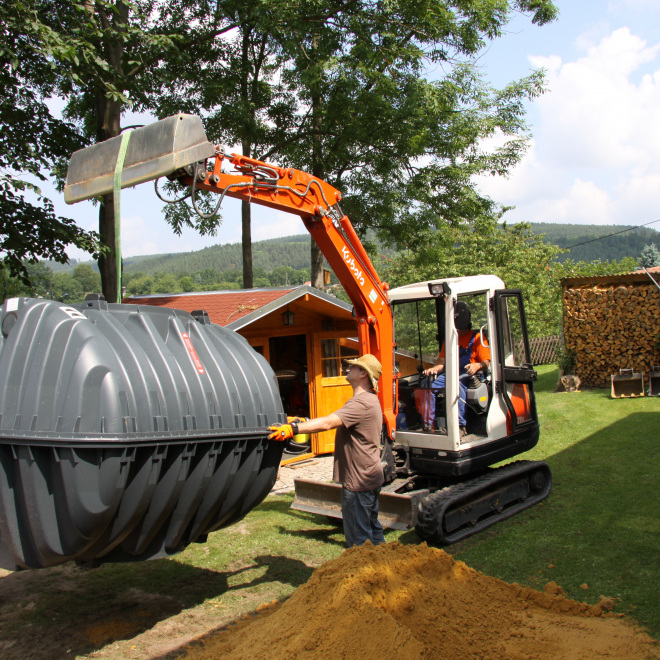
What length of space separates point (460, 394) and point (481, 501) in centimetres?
117

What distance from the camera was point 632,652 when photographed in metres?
3.94

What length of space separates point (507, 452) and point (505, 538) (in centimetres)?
117

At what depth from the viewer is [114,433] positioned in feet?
11.1

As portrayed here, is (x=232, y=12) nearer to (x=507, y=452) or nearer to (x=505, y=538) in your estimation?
(x=507, y=452)

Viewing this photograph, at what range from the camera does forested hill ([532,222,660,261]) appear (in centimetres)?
13282

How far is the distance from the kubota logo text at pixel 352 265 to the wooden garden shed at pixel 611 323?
1029cm

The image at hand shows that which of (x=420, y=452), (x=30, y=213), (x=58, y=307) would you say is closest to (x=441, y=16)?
(x=30, y=213)

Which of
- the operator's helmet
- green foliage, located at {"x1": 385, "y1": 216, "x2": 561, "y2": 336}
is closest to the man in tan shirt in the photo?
the operator's helmet

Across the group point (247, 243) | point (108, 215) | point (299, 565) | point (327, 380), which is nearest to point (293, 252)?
point (247, 243)

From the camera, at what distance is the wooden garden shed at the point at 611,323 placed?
1492cm

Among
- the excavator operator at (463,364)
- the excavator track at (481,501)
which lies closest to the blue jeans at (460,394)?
the excavator operator at (463,364)

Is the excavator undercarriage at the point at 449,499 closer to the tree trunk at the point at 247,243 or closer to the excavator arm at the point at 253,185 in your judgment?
the excavator arm at the point at 253,185

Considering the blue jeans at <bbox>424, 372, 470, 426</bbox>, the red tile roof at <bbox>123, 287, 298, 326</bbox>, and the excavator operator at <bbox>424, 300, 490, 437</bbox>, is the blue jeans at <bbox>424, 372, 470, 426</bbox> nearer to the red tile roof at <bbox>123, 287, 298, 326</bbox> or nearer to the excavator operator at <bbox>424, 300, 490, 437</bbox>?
the excavator operator at <bbox>424, 300, 490, 437</bbox>

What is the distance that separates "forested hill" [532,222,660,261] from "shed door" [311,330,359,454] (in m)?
118
